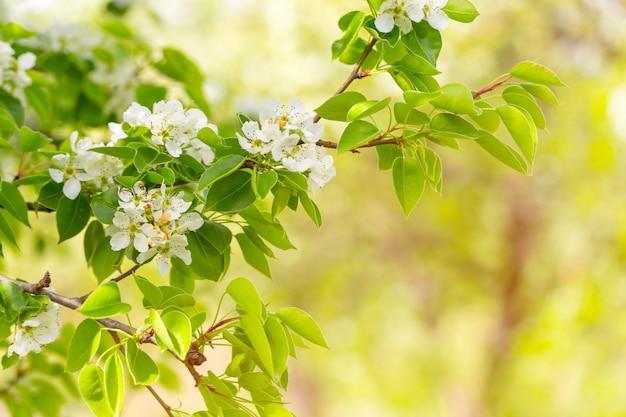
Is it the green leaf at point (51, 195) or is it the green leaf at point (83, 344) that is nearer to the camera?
the green leaf at point (83, 344)

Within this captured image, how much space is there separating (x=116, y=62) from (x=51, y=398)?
517mm

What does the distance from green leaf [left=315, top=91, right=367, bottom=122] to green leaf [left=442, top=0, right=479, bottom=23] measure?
11 centimetres

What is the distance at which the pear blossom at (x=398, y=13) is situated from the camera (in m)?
0.60

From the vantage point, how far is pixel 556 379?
10.9 ft

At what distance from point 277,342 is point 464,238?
3.75 metres

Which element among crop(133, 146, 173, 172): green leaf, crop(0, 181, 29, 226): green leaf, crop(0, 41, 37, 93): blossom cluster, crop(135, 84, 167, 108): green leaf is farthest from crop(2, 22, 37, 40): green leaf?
crop(133, 146, 173, 172): green leaf

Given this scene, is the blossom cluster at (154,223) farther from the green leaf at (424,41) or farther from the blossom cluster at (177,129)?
the green leaf at (424,41)

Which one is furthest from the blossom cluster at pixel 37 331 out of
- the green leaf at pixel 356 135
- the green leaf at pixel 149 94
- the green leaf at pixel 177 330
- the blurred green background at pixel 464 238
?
the blurred green background at pixel 464 238

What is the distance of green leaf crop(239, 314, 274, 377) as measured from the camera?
55cm

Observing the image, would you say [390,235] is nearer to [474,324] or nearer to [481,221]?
[481,221]

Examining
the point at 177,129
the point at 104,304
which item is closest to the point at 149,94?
the point at 177,129

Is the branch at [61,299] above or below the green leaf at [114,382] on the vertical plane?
above

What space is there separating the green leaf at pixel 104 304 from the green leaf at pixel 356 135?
7.7 inches

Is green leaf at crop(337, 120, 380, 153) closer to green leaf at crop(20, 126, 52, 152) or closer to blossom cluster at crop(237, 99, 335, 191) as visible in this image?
blossom cluster at crop(237, 99, 335, 191)
